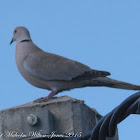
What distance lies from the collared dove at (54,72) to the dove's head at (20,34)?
142 mm

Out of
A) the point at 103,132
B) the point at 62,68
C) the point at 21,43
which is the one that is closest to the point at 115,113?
the point at 103,132

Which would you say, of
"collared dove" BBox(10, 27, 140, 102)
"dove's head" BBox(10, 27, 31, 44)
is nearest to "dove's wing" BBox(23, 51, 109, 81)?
"collared dove" BBox(10, 27, 140, 102)

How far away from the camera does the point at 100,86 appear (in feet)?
22.5

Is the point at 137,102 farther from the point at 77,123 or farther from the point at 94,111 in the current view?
the point at 94,111

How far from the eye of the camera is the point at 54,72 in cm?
652

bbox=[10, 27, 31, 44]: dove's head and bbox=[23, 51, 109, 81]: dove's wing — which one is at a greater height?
bbox=[10, 27, 31, 44]: dove's head

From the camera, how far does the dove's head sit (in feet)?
24.1

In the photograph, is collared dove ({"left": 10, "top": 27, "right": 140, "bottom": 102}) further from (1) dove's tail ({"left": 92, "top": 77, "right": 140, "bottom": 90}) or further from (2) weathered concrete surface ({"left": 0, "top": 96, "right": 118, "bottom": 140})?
(2) weathered concrete surface ({"left": 0, "top": 96, "right": 118, "bottom": 140})

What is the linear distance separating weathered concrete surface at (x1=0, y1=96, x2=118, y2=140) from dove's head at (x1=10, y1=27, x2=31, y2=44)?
112 inches

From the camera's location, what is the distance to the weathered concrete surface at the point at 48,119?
4.38m

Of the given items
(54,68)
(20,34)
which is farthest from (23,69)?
(20,34)

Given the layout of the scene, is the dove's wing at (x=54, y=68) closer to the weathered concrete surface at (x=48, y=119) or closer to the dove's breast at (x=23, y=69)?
the dove's breast at (x=23, y=69)

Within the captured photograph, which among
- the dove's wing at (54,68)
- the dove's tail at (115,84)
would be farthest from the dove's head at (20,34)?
the dove's tail at (115,84)

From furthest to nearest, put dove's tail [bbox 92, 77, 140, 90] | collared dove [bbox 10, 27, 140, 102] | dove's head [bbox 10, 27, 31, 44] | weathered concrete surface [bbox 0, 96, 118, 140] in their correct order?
dove's head [bbox 10, 27, 31, 44], dove's tail [bbox 92, 77, 140, 90], collared dove [bbox 10, 27, 140, 102], weathered concrete surface [bbox 0, 96, 118, 140]
